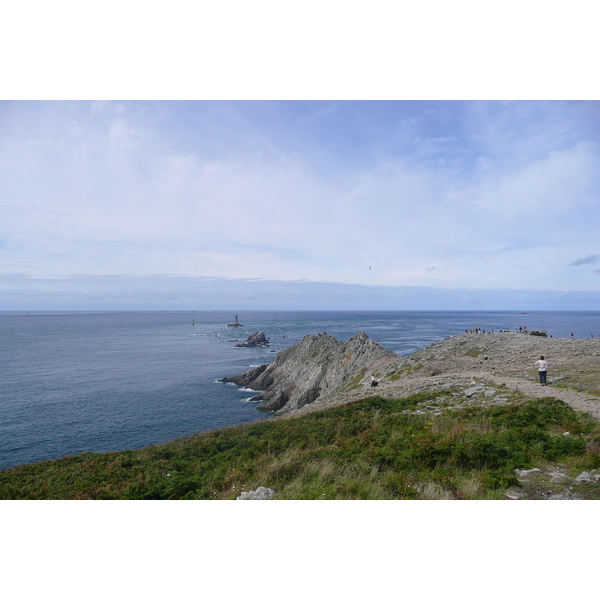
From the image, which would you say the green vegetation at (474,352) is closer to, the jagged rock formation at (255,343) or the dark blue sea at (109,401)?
the dark blue sea at (109,401)

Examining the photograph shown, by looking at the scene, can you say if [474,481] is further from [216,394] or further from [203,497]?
[216,394]

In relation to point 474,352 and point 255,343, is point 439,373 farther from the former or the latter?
point 255,343

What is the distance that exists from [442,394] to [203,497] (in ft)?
44.9

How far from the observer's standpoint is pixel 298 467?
927 cm

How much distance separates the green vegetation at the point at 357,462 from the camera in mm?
7746

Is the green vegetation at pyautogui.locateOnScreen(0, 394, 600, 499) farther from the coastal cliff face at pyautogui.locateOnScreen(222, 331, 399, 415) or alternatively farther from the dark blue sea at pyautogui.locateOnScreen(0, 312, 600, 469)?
the dark blue sea at pyautogui.locateOnScreen(0, 312, 600, 469)

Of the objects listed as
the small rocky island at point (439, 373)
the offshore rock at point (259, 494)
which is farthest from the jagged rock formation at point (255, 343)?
the offshore rock at point (259, 494)

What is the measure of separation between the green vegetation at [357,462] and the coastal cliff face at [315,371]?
16.9m

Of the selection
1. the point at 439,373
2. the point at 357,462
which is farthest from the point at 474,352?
the point at 357,462

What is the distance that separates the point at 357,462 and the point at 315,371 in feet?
108

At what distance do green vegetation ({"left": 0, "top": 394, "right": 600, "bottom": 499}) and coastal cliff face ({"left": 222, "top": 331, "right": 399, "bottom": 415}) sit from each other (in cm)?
1685

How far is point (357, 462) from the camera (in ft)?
30.1

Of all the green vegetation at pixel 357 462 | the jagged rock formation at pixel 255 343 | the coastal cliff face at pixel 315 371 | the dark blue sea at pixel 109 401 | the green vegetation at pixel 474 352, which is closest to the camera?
the green vegetation at pixel 357 462

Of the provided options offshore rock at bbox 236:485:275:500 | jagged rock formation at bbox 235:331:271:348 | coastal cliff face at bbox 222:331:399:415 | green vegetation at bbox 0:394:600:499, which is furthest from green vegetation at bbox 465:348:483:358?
jagged rock formation at bbox 235:331:271:348
